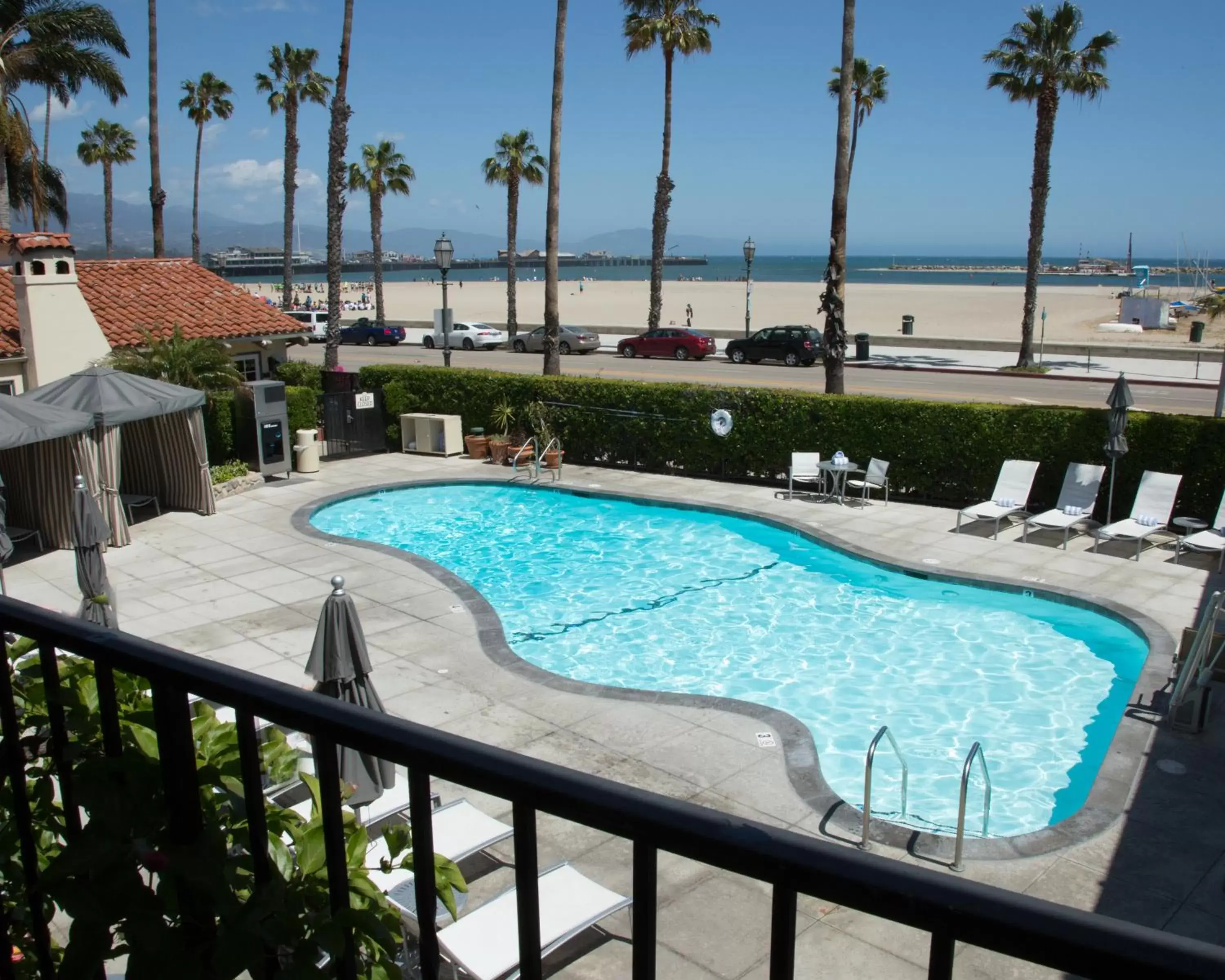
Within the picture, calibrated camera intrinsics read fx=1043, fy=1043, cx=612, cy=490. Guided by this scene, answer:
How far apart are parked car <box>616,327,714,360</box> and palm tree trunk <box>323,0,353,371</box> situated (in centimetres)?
1302

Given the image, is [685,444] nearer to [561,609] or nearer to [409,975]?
[561,609]

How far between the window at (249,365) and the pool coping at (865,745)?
878 centimetres

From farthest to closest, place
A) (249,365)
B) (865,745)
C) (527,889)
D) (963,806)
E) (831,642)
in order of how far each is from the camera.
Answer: (249,365) < (831,642) < (865,745) < (963,806) < (527,889)

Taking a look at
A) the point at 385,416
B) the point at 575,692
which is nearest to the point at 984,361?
the point at 385,416

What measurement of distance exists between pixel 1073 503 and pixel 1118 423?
4.83 ft

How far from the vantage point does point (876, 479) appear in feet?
60.0

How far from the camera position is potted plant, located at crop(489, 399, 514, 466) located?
2241 cm

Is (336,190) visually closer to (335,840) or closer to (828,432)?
(828,432)

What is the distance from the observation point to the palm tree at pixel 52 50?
26250mm

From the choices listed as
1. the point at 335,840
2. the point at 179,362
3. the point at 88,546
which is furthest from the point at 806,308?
the point at 335,840

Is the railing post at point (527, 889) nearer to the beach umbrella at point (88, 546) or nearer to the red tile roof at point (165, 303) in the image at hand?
the beach umbrella at point (88, 546)

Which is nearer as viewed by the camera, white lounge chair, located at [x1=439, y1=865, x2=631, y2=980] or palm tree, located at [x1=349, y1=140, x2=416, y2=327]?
white lounge chair, located at [x1=439, y1=865, x2=631, y2=980]

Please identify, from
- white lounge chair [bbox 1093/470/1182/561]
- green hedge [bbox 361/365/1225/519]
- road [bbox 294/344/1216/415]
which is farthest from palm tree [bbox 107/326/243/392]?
white lounge chair [bbox 1093/470/1182/561]

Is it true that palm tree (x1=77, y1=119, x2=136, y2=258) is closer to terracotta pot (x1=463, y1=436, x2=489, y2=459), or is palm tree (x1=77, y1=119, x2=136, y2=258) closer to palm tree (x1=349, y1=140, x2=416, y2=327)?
palm tree (x1=349, y1=140, x2=416, y2=327)
